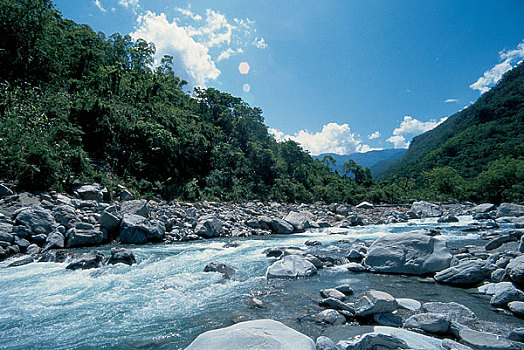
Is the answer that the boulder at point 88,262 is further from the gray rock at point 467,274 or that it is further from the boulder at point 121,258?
the gray rock at point 467,274

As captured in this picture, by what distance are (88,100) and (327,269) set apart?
20709mm

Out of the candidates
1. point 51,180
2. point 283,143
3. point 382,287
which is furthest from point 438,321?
point 283,143

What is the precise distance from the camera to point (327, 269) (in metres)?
6.86

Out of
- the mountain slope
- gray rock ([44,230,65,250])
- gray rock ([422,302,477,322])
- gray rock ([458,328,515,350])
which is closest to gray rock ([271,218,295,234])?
gray rock ([44,230,65,250])

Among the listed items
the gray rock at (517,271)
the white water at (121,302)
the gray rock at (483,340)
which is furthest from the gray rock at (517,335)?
the white water at (121,302)

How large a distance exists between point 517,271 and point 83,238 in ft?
40.6

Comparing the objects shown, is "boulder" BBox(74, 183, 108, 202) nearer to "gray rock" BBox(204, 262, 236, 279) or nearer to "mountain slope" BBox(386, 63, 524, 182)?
"gray rock" BBox(204, 262, 236, 279)

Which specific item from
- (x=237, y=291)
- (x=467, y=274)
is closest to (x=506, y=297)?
(x=467, y=274)

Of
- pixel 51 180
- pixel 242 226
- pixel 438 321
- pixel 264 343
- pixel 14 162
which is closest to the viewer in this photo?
pixel 264 343

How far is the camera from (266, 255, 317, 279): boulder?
6195mm

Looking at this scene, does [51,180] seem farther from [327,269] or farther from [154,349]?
[327,269]

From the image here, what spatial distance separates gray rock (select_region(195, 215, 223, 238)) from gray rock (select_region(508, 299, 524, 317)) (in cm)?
1090

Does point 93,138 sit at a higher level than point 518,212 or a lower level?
higher

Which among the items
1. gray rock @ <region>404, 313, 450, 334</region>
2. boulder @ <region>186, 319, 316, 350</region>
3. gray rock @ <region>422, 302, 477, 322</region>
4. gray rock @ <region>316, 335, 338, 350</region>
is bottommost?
gray rock @ <region>422, 302, 477, 322</region>
